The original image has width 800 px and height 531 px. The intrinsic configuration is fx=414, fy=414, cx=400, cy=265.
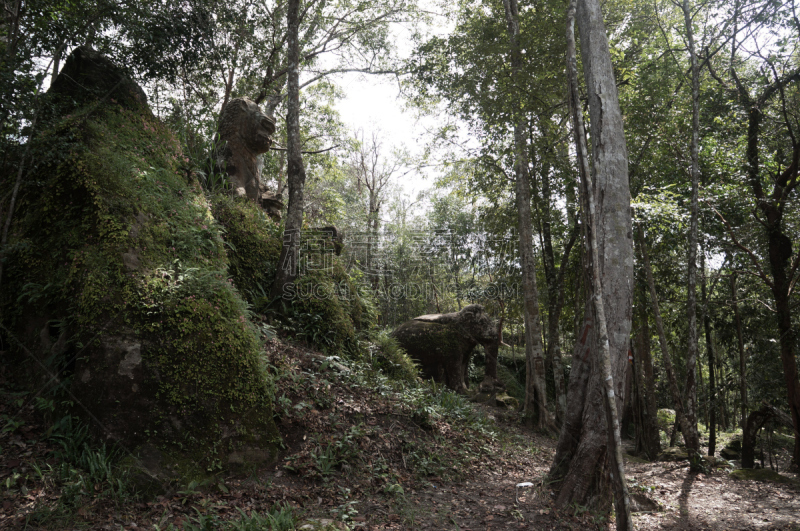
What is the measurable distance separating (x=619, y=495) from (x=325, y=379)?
14.0 ft

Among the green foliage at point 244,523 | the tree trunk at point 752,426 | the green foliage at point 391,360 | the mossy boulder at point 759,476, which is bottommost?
the mossy boulder at point 759,476

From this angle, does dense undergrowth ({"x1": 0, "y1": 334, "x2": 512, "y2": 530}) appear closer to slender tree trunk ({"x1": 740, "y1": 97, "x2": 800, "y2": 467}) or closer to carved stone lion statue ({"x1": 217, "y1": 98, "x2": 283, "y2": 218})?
carved stone lion statue ({"x1": 217, "y1": 98, "x2": 283, "y2": 218})

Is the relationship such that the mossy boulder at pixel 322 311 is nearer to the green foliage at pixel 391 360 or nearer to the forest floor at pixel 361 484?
the forest floor at pixel 361 484

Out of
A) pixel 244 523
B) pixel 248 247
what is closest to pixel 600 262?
pixel 244 523

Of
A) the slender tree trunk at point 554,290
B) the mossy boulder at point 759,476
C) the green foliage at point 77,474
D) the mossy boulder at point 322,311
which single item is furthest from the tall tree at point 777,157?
the green foliage at point 77,474

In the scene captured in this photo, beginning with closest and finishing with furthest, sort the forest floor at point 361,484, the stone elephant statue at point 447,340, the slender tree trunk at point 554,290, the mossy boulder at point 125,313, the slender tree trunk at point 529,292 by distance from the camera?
the forest floor at point 361,484, the mossy boulder at point 125,313, the slender tree trunk at point 529,292, the slender tree trunk at point 554,290, the stone elephant statue at point 447,340

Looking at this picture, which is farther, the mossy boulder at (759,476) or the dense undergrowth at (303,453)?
the mossy boulder at (759,476)

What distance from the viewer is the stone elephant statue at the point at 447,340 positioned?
1273cm

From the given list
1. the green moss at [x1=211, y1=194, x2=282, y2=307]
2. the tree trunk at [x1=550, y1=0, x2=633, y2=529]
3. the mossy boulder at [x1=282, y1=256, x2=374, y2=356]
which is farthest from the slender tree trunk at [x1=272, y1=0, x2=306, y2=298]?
the tree trunk at [x1=550, y1=0, x2=633, y2=529]

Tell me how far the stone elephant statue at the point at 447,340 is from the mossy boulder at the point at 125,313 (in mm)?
7605

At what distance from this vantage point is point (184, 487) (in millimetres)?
3984

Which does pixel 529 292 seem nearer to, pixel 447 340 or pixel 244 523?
pixel 447 340

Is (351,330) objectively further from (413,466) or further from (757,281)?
(757,281)

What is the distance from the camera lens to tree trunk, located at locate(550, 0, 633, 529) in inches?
193
